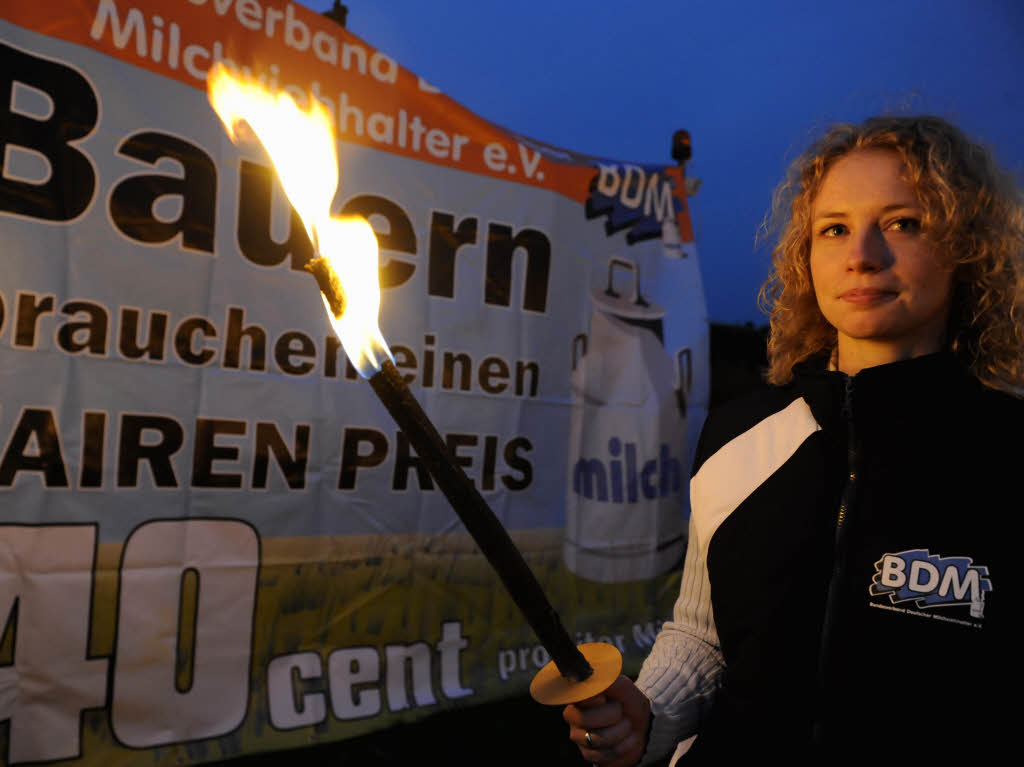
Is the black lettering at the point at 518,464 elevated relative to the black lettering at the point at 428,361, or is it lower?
lower

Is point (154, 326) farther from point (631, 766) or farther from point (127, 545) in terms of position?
point (631, 766)

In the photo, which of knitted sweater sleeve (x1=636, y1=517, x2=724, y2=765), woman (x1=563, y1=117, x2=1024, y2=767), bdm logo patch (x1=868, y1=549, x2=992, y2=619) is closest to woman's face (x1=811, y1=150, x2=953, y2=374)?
woman (x1=563, y1=117, x2=1024, y2=767)

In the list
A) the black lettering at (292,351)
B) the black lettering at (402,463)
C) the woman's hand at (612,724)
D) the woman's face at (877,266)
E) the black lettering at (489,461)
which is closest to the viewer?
the woman's hand at (612,724)

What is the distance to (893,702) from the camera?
39.1 inches

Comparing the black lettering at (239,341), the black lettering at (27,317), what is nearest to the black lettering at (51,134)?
the black lettering at (27,317)

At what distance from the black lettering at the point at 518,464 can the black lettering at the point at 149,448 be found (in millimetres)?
1446

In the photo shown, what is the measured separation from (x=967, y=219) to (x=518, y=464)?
7.83 feet

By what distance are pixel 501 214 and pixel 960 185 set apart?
2.37 metres

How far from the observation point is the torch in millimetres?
639

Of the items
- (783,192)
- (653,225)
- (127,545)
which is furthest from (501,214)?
(127,545)

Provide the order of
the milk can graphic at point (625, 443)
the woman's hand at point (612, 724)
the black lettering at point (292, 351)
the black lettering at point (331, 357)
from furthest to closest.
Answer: the milk can graphic at point (625, 443) < the black lettering at point (331, 357) < the black lettering at point (292, 351) < the woman's hand at point (612, 724)

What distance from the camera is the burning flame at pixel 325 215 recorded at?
0.70 metres

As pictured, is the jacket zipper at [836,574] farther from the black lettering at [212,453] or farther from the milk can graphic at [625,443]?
the milk can graphic at [625,443]

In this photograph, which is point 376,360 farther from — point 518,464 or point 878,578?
point 518,464
